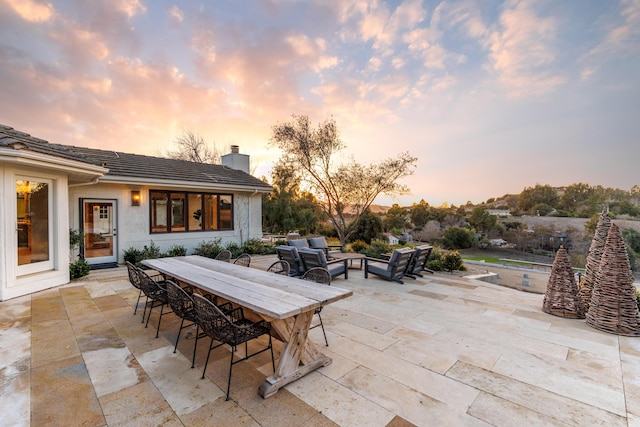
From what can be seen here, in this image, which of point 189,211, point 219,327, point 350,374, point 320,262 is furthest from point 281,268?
point 189,211

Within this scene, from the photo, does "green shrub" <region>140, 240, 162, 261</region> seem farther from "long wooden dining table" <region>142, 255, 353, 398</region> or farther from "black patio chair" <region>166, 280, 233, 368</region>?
"black patio chair" <region>166, 280, 233, 368</region>

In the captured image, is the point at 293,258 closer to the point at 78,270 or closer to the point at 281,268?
the point at 281,268

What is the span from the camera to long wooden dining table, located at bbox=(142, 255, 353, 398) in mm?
2359

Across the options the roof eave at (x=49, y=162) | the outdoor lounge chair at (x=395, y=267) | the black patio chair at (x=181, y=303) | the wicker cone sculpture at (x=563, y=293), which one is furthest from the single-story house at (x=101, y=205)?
the wicker cone sculpture at (x=563, y=293)

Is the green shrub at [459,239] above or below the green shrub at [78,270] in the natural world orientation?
below

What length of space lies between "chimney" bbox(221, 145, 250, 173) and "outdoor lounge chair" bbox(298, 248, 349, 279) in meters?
8.11

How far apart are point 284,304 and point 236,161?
39.1 ft

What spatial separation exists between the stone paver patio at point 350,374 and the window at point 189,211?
476 cm

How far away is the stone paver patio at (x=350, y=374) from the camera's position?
2107mm

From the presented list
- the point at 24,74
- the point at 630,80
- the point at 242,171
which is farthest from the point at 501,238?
the point at 24,74

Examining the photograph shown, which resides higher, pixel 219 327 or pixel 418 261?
pixel 219 327

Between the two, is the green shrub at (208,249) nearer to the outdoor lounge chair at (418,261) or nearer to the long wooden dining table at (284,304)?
the long wooden dining table at (284,304)

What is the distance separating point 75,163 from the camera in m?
5.54

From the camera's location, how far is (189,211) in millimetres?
9711
